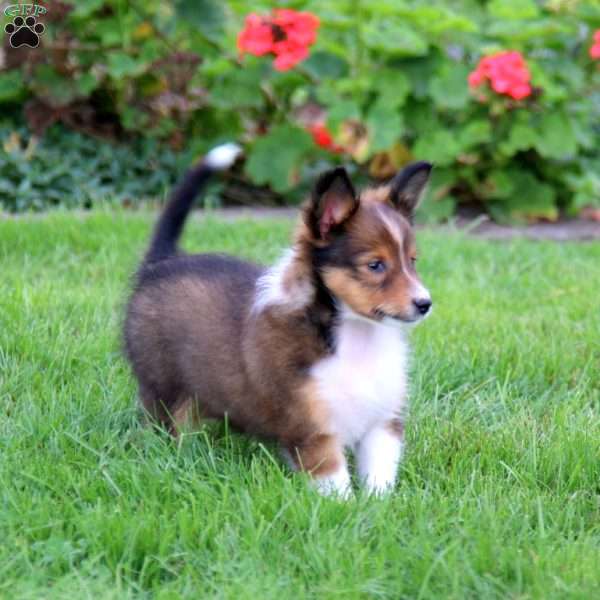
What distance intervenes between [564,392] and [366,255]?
4.70 ft

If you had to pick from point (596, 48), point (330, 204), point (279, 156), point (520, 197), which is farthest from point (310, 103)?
point (330, 204)

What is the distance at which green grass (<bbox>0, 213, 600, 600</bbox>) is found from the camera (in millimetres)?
2891

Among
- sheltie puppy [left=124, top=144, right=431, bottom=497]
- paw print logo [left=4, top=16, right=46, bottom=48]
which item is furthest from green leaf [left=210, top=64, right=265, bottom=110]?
sheltie puppy [left=124, top=144, right=431, bottom=497]

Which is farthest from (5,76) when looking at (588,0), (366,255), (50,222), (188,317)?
(366,255)

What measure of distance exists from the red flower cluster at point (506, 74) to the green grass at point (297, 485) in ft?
8.09

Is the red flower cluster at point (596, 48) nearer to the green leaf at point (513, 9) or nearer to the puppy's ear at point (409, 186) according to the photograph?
the green leaf at point (513, 9)

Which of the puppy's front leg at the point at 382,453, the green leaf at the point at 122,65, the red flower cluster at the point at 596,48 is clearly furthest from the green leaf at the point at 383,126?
the puppy's front leg at the point at 382,453

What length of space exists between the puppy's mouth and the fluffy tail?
101 centimetres

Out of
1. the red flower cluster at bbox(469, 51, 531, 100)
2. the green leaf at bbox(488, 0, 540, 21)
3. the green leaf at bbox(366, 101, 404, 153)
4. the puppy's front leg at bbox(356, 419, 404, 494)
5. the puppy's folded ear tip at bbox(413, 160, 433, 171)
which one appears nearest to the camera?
the puppy's front leg at bbox(356, 419, 404, 494)

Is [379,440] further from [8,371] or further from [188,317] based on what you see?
[8,371]

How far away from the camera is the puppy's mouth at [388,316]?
131 inches

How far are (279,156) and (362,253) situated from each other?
4582mm

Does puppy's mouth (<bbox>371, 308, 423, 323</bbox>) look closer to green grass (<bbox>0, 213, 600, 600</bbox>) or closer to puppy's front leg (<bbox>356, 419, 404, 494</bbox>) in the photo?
puppy's front leg (<bbox>356, 419, 404, 494</bbox>)

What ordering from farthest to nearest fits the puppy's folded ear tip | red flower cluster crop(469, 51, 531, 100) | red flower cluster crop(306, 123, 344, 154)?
red flower cluster crop(306, 123, 344, 154)
red flower cluster crop(469, 51, 531, 100)
the puppy's folded ear tip
